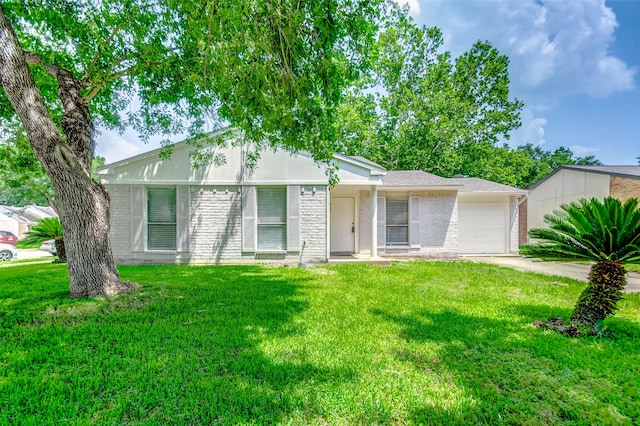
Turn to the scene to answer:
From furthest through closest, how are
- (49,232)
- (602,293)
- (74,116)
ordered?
(49,232) < (74,116) < (602,293)

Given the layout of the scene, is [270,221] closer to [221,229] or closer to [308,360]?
[221,229]

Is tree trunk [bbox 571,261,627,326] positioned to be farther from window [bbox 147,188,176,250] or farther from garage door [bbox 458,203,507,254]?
window [bbox 147,188,176,250]

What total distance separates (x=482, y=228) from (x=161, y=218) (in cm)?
1205

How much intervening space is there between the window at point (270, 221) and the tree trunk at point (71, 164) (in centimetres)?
413

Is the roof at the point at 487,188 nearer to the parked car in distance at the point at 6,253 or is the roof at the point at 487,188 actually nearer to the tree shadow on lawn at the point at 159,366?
the tree shadow on lawn at the point at 159,366

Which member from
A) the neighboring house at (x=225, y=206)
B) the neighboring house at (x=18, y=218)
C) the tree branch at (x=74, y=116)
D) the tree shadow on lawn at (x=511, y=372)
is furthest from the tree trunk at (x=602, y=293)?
the neighboring house at (x=18, y=218)

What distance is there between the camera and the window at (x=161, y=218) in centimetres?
898

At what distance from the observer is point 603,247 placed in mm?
3752

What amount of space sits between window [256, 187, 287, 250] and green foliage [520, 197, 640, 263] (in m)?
6.55

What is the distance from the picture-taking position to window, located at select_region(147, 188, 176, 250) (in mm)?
8984

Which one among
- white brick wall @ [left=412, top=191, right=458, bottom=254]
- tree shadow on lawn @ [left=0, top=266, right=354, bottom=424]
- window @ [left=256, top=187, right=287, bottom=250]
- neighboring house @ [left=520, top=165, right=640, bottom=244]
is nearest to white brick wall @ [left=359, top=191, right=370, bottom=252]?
white brick wall @ [left=412, top=191, right=458, bottom=254]

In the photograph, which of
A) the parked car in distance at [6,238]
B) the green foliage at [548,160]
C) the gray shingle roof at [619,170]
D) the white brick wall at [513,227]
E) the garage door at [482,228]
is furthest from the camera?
the green foliage at [548,160]

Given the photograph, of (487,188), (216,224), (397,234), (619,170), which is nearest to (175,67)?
(216,224)

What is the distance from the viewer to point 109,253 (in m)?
5.14
